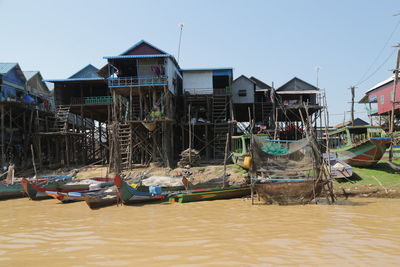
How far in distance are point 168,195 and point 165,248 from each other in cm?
635

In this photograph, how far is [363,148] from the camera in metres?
14.0

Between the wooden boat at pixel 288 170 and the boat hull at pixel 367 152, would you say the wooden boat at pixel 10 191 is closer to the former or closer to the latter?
the wooden boat at pixel 288 170

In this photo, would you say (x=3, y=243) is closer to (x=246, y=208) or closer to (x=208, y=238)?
(x=208, y=238)

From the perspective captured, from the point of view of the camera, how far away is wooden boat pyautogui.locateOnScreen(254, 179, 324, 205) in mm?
10492

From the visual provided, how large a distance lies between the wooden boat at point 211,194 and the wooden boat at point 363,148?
5963mm

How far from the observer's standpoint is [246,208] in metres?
10.3

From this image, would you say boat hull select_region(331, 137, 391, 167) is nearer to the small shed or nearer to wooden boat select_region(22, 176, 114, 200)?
wooden boat select_region(22, 176, 114, 200)

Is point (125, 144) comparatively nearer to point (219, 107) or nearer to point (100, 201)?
point (219, 107)

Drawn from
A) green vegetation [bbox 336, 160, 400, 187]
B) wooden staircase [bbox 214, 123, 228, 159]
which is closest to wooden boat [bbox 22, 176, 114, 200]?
wooden staircase [bbox 214, 123, 228, 159]

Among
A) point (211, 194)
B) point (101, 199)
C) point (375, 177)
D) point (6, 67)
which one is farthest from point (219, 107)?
point (6, 67)

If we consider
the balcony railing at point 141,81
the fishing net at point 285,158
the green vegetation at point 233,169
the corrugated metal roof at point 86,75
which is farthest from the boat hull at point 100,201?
the corrugated metal roof at point 86,75

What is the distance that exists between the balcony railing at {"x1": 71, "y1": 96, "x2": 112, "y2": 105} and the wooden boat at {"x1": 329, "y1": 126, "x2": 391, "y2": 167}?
56.6ft

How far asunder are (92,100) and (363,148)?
65.4 ft

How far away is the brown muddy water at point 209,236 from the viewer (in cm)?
536
